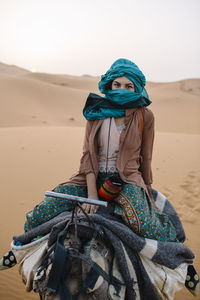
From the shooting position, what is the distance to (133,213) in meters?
2.08

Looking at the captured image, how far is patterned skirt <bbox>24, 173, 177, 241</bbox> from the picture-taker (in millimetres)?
2061

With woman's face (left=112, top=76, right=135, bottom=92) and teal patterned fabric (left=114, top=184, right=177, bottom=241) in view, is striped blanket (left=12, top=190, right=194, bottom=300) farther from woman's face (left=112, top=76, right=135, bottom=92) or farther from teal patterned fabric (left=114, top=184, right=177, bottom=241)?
woman's face (left=112, top=76, right=135, bottom=92)

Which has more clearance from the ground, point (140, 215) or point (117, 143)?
point (117, 143)

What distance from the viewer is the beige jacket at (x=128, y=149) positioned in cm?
241

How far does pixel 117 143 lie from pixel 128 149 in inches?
4.7

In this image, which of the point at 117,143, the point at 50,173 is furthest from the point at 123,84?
the point at 50,173

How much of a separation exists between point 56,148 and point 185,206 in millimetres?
4127

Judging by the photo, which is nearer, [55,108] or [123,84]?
[123,84]

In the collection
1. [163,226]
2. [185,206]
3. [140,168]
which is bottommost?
[185,206]

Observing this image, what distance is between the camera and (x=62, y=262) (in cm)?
147

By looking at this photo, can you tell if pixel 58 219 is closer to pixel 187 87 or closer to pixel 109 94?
pixel 109 94

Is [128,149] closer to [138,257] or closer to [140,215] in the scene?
[140,215]

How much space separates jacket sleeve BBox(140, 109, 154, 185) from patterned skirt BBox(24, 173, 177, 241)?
368 millimetres

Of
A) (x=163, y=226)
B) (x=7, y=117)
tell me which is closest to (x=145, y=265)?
(x=163, y=226)
